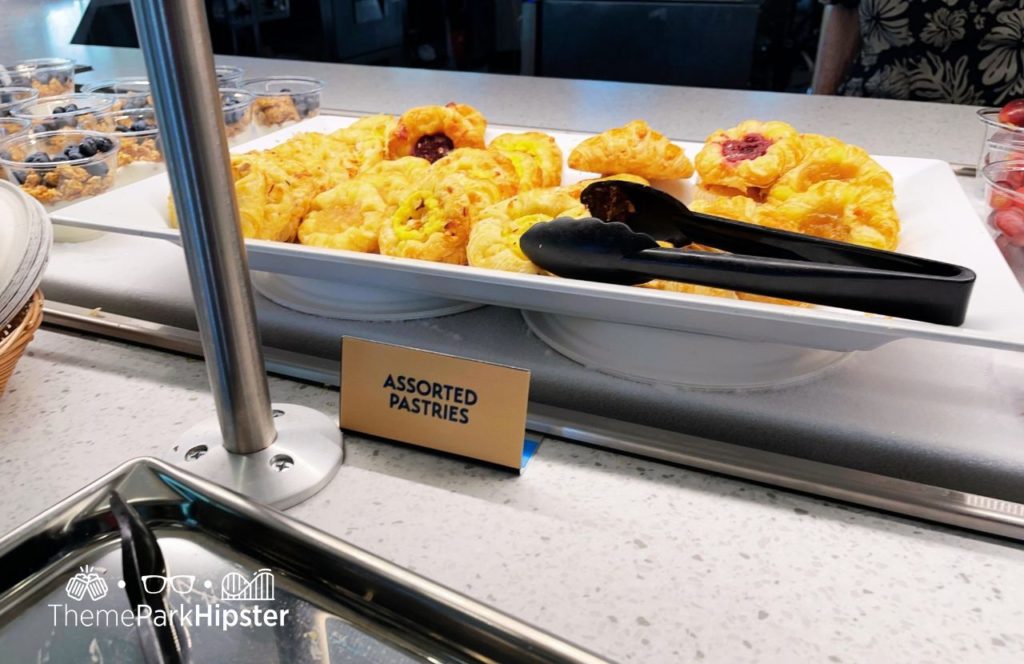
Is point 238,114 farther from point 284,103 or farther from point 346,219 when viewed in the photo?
point 346,219

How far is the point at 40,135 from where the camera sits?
0.95 metres

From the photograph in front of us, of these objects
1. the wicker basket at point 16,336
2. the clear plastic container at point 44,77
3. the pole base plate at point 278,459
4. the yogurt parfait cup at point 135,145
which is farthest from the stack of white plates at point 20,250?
the clear plastic container at point 44,77

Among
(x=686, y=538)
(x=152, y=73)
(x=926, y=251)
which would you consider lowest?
(x=686, y=538)

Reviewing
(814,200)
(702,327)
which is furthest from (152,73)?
(814,200)

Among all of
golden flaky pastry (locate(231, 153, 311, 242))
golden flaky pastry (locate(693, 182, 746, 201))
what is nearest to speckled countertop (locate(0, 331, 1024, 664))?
golden flaky pastry (locate(231, 153, 311, 242))

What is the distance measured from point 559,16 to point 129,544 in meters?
2.91

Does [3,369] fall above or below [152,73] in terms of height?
below

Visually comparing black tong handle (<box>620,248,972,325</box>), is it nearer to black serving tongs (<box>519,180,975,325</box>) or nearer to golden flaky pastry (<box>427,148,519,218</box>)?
black serving tongs (<box>519,180,975,325</box>)

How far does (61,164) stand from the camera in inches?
35.0

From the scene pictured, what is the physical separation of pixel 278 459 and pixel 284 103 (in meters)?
0.83

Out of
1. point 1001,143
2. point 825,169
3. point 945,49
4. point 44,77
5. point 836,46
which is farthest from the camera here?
point 836,46

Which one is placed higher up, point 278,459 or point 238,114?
point 238,114

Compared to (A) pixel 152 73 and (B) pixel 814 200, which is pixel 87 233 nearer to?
(A) pixel 152 73

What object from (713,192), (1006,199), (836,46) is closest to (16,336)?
(713,192)
